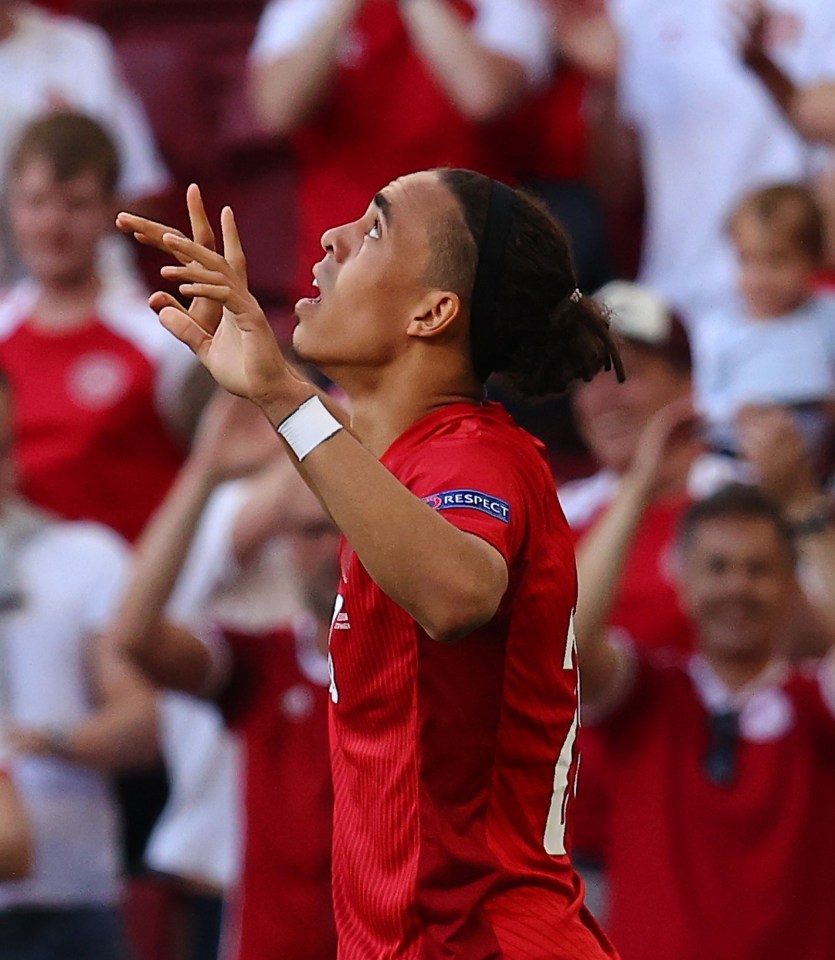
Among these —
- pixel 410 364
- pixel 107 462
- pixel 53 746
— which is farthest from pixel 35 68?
pixel 410 364

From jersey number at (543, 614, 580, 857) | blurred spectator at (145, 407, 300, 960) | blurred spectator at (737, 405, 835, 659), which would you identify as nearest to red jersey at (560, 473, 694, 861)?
blurred spectator at (737, 405, 835, 659)

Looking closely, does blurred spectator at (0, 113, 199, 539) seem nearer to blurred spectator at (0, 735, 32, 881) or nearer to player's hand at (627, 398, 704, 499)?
player's hand at (627, 398, 704, 499)

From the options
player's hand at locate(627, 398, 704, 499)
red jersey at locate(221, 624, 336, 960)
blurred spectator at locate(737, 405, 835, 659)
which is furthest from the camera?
blurred spectator at locate(737, 405, 835, 659)

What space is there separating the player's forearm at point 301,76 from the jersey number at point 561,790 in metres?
3.38

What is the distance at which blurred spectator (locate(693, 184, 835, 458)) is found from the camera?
17.4 ft

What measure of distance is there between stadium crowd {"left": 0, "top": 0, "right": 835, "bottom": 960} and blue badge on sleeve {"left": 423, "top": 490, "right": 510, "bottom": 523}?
45 cm

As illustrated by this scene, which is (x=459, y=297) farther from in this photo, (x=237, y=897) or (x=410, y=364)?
(x=237, y=897)

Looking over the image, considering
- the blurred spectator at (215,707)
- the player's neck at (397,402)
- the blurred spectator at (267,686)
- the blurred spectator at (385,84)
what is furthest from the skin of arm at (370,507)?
the blurred spectator at (385,84)

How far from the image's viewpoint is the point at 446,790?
8.41ft

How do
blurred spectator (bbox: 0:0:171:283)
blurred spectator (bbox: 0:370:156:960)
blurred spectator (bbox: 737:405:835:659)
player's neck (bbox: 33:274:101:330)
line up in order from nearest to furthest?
blurred spectator (bbox: 0:370:156:960) → blurred spectator (bbox: 737:405:835:659) → player's neck (bbox: 33:274:101:330) → blurred spectator (bbox: 0:0:171:283)

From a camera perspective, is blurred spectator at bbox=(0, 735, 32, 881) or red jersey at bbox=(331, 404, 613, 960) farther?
blurred spectator at bbox=(0, 735, 32, 881)

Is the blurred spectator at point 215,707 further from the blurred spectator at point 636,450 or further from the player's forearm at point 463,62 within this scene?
the player's forearm at point 463,62

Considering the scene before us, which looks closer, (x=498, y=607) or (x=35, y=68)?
(x=498, y=607)

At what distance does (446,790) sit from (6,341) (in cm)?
324
